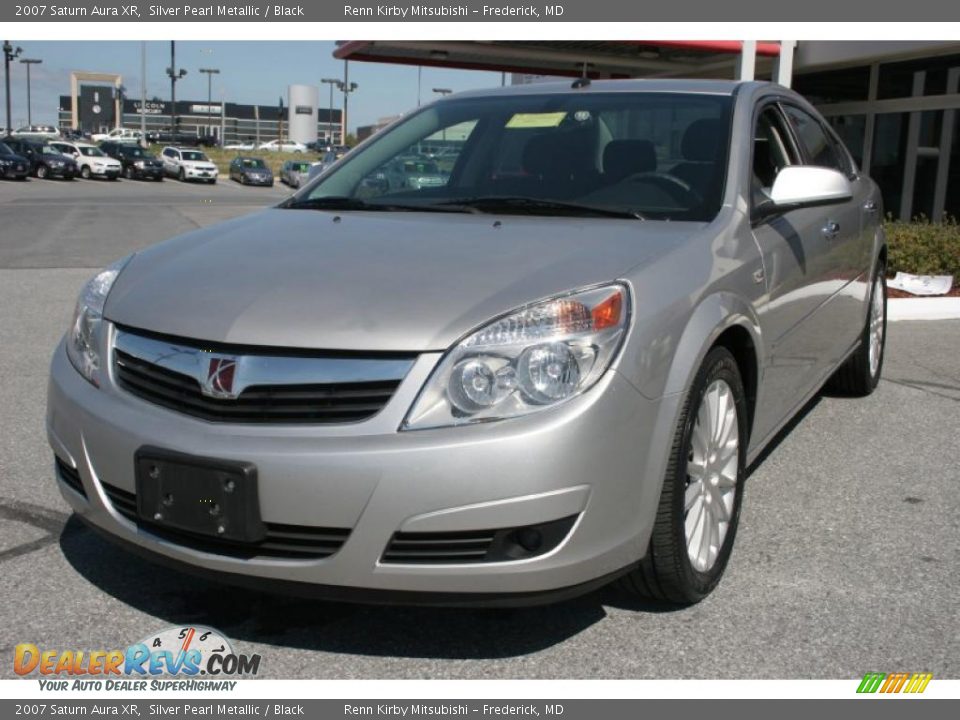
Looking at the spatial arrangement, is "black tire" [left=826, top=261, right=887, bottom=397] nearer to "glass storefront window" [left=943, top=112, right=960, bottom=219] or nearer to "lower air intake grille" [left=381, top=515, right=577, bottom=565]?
"lower air intake grille" [left=381, top=515, right=577, bottom=565]

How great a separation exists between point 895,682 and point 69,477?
7.85 ft

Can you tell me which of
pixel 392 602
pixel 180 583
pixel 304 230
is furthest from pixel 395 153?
pixel 392 602

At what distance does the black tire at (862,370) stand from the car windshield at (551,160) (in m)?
2.17

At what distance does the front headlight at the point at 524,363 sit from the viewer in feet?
8.14

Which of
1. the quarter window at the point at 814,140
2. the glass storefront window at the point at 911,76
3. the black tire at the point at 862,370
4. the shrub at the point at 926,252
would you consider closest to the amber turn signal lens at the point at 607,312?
the quarter window at the point at 814,140

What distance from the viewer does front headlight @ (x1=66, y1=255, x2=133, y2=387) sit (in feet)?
9.78

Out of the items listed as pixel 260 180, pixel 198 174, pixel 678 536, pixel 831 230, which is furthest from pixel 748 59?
pixel 198 174

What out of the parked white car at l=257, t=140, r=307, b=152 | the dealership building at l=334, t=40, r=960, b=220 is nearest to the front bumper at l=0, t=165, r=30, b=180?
the dealership building at l=334, t=40, r=960, b=220

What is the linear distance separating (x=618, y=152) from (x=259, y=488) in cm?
198

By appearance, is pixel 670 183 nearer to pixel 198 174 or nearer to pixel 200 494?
pixel 200 494

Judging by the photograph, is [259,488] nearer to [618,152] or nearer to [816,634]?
[816,634]

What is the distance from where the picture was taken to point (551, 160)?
3.83 meters

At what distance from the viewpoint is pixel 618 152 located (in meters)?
3.77

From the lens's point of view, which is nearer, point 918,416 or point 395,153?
point 395,153
